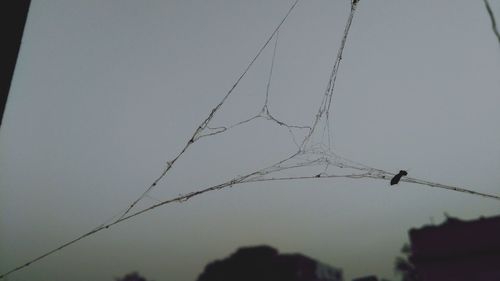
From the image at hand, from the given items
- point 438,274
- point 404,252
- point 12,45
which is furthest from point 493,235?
point 404,252

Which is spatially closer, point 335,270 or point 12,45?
point 12,45

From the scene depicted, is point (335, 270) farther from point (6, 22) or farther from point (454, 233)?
point (6, 22)

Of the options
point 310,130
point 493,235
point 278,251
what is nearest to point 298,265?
point 278,251

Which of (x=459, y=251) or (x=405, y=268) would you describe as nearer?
(x=459, y=251)

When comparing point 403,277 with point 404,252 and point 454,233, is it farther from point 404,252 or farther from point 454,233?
point 454,233

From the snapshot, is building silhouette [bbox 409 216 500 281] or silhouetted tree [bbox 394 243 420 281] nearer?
building silhouette [bbox 409 216 500 281]

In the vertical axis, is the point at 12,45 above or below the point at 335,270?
below

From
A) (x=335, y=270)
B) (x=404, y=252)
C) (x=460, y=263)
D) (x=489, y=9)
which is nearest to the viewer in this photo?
(x=489, y=9)

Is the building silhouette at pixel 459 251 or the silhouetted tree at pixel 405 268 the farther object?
the silhouetted tree at pixel 405 268

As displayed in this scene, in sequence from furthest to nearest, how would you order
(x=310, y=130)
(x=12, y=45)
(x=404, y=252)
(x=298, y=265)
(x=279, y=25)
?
(x=404, y=252) < (x=298, y=265) < (x=310, y=130) < (x=279, y=25) < (x=12, y=45)

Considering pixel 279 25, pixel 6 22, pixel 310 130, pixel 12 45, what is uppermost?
pixel 279 25
